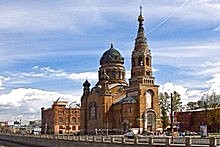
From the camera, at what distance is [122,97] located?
13962 centimetres

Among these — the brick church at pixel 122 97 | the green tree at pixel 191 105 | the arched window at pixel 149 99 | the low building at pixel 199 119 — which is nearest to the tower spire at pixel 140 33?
the brick church at pixel 122 97

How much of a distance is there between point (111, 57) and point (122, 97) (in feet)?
58.6

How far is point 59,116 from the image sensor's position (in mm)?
173375

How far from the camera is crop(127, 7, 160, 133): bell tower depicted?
125m

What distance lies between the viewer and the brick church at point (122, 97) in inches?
4960

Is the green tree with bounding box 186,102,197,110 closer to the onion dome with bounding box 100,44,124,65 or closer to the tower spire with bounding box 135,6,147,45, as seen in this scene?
the onion dome with bounding box 100,44,124,65

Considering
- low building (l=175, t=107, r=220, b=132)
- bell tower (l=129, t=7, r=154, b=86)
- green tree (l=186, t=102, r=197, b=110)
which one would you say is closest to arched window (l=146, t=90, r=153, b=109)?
bell tower (l=129, t=7, r=154, b=86)

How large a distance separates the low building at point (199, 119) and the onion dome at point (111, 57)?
2807cm

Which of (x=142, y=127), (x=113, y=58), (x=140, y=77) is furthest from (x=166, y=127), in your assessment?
(x=113, y=58)

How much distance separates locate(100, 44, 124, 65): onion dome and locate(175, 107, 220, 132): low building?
28072 millimetres

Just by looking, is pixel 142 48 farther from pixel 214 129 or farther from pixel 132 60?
pixel 214 129

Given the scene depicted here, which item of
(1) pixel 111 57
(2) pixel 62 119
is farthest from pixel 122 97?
(2) pixel 62 119

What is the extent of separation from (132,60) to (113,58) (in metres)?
20.6

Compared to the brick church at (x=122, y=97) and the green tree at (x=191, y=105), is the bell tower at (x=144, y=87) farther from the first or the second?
the green tree at (x=191, y=105)
